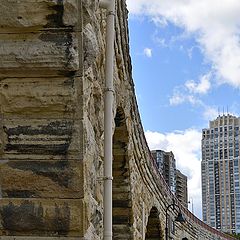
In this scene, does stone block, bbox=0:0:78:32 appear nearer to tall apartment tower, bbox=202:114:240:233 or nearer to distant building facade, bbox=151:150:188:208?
distant building facade, bbox=151:150:188:208

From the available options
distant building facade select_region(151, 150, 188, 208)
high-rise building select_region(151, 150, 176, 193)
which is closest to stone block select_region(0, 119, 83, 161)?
distant building facade select_region(151, 150, 188, 208)

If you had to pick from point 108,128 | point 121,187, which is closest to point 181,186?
point 121,187

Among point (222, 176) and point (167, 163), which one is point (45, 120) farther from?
point (222, 176)

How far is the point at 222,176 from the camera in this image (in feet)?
196

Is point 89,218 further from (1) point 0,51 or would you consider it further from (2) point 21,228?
(1) point 0,51

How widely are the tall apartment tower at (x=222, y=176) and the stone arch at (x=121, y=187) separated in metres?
49.1

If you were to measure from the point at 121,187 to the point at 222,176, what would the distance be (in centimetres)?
5294

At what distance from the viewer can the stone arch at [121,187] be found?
7.45m

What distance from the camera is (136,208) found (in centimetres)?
868

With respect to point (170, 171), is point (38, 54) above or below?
below

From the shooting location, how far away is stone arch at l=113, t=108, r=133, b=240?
24.4 ft

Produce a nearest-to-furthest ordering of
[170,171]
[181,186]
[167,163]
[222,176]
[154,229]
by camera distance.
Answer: [154,229]
[167,163]
[170,171]
[181,186]
[222,176]

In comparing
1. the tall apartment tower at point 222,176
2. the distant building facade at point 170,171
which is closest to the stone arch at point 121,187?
the distant building facade at point 170,171

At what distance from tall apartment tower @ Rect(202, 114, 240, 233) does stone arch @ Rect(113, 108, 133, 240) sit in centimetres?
4914
